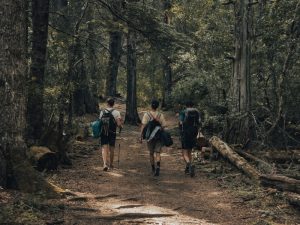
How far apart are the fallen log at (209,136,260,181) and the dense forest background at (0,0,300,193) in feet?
4.39

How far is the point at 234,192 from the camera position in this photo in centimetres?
1068

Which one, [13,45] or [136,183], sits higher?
[13,45]

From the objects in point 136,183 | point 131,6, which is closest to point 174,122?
point 131,6

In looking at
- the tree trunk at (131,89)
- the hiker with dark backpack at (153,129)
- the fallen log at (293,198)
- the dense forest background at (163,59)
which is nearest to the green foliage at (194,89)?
the dense forest background at (163,59)

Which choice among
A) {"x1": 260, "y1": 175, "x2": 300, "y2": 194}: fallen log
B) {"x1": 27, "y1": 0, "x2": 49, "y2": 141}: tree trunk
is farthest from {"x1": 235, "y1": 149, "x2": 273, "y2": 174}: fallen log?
{"x1": 27, "y1": 0, "x2": 49, "y2": 141}: tree trunk

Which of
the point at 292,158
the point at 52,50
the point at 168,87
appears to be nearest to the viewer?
the point at 292,158

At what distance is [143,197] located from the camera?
9.94 meters

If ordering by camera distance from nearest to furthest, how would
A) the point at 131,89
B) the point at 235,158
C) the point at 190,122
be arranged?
the point at 190,122 → the point at 235,158 → the point at 131,89

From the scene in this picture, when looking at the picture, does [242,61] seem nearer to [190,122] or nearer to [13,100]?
[190,122]

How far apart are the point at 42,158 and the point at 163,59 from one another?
30.8ft

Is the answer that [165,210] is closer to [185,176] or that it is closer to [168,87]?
[185,176]

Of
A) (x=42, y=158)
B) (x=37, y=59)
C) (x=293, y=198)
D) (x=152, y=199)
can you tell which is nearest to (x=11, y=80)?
(x=42, y=158)

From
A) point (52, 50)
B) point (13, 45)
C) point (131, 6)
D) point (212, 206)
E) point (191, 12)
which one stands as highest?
point (191, 12)

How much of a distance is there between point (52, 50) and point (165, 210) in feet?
36.3
